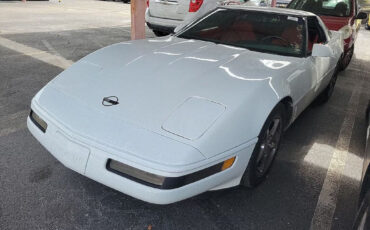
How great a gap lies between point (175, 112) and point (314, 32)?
101 inches

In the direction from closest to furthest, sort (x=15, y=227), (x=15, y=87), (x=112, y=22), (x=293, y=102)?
1. (x=15, y=227)
2. (x=293, y=102)
3. (x=15, y=87)
4. (x=112, y=22)

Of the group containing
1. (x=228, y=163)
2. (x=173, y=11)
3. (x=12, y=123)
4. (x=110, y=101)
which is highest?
(x=110, y=101)

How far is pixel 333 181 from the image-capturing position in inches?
113

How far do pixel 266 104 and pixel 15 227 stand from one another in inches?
71.5

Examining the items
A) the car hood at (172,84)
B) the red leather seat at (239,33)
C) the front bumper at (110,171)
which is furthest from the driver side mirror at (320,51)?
the front bumper at (110,171)

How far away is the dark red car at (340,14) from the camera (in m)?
6.29

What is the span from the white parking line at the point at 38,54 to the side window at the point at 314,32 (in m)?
3.75

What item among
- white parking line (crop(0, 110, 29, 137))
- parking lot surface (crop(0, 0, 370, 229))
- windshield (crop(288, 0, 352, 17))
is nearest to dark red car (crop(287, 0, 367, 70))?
windshield (crop(288, 0, 352, 17))

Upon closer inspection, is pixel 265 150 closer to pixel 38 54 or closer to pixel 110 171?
pixel 110 171

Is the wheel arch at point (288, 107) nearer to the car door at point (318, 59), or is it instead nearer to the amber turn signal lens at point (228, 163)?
the car door at point (318, 59)

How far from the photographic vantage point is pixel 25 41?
7.12m

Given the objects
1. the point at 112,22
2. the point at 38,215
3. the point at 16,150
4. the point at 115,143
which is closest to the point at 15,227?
the point at 38,215

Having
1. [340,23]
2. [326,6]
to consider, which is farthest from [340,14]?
[340,23]

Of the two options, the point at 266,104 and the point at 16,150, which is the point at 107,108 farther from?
the point at 16,150
